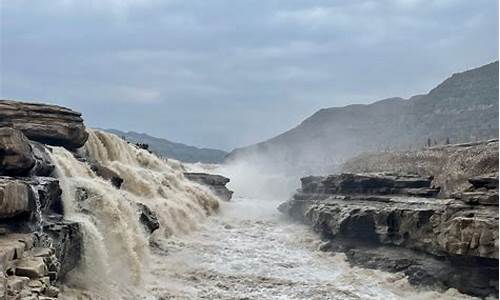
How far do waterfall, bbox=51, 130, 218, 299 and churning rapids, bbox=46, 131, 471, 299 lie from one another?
3cm

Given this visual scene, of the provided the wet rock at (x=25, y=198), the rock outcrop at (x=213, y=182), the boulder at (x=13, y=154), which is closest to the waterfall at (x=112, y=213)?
the wet rock at (x=25, y=198)

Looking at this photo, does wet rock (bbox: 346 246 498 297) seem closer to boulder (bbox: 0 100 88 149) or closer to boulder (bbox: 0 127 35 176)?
boulder (bbox: 0 100 88 149)

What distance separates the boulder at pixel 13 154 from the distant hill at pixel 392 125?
6522 centimetres

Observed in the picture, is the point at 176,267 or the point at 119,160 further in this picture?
the point at 119,160

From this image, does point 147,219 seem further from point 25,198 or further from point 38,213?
point 25,198

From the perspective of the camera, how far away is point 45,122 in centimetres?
2345

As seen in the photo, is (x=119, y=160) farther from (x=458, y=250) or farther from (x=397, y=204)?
(x=458, y=250)

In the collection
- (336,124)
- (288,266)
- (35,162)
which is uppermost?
(336,124)

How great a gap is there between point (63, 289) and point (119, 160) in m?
15.9

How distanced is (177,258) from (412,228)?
844cm

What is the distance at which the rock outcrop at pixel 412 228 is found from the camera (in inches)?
667

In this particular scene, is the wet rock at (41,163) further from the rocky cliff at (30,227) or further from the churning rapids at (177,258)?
the churning rapids at (177,258)

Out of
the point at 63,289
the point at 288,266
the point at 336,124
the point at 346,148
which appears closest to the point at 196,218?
the point at 288,266

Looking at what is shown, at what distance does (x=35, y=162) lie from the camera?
1677 centimetres
